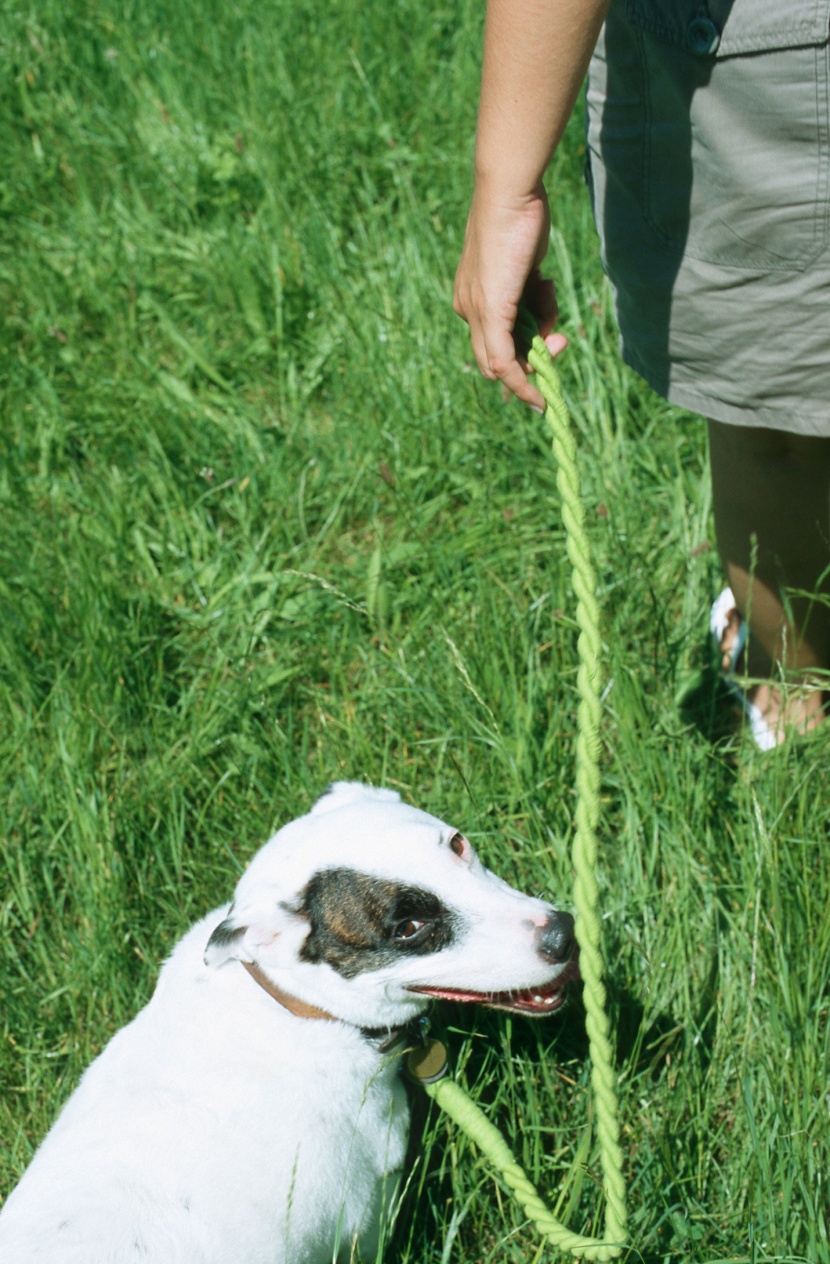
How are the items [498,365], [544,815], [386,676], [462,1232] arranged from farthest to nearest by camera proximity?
[386,676] → [544,815] → [462,1232] → [498,365]

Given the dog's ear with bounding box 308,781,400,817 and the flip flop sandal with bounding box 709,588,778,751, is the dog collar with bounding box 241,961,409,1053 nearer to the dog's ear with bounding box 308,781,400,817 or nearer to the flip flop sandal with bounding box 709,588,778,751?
the dog's ear with bounding box 308,781,400,817

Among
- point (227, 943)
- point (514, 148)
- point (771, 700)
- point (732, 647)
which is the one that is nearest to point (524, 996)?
point (227, 943)

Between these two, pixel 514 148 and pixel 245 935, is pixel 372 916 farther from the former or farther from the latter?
pixel 514 148

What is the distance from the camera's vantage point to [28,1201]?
5.67ft

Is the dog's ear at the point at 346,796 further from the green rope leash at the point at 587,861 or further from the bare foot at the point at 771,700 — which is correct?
the bare foot at the point at 771,700

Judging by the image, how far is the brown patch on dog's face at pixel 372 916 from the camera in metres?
1.82

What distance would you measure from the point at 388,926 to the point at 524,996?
0.29 meters

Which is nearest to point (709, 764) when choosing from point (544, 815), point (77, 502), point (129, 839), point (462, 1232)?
point (544, 815)

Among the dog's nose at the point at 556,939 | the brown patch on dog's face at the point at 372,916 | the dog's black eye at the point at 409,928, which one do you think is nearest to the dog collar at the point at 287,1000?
the brown patch on dog's face at the point at 372,916

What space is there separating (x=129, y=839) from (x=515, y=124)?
170 cm

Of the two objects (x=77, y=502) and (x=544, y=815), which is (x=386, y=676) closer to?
(x=544, y=815)

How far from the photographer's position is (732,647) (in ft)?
8.87

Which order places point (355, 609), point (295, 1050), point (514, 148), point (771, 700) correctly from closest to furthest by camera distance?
point (514, 148), point (295, 1050), point (771, 700), point (355, 609)

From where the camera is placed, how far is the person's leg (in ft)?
7.11
